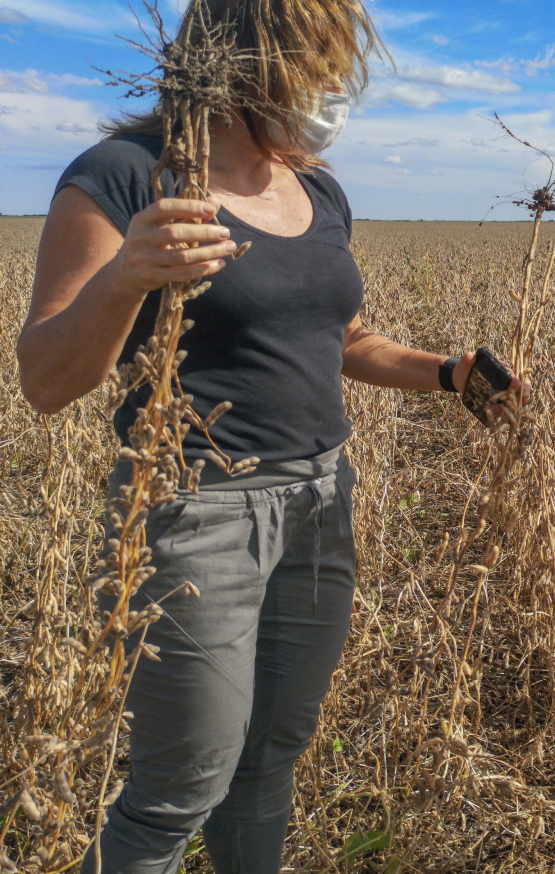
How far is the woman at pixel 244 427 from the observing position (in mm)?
1020

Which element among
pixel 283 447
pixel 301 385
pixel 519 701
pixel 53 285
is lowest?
pixel 519 701

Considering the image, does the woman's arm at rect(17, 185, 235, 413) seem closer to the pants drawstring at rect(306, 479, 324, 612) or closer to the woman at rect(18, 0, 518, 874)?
the woman at rect(18, 0, 518, 874)

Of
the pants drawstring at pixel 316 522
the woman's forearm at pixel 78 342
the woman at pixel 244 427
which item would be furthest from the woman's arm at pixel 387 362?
the woman's forearm at pixel 78 342

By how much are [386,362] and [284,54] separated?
2.20 ft

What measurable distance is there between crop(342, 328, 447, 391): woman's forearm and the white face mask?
47 centimetres

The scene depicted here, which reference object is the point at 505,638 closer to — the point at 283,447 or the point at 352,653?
the point at 352,653

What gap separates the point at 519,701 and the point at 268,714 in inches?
49.2

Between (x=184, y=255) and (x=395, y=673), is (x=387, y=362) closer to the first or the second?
(x=395, y=673)

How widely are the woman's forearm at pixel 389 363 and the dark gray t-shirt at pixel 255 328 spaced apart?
0.27 meters

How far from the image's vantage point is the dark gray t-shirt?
1.06 metres

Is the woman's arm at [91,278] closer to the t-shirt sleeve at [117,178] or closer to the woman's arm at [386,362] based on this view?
the t-shirt sleeve at [117,178]

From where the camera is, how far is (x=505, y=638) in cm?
257

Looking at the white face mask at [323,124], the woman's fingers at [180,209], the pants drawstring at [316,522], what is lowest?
the pants drawstring at [316,522]

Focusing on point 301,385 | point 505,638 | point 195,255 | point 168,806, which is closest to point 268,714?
point 168,806
